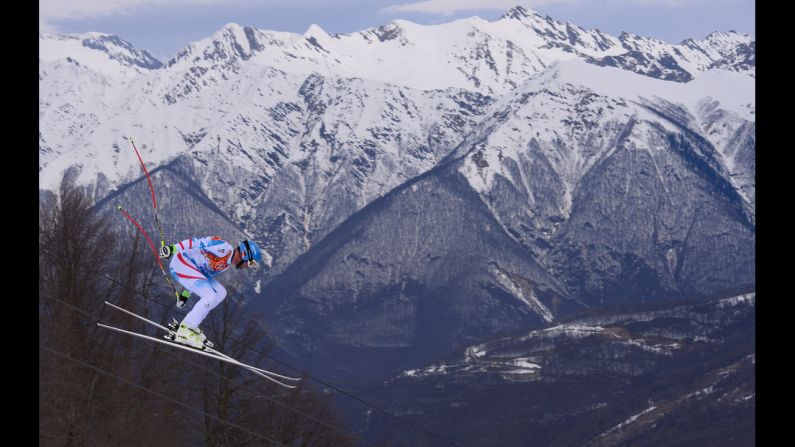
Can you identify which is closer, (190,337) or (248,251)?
(248,251)

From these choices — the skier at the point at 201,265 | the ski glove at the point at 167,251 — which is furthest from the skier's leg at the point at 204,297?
the ski glove at the point at 167,251

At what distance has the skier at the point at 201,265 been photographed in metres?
20.2

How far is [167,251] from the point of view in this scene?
65.2 ft

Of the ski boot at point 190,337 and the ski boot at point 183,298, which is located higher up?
the ski boot at point 183,298

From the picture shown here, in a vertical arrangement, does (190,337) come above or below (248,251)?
below

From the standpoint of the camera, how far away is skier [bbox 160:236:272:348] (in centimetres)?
2016

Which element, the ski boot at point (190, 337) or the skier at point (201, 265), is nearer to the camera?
the skier at point (201, 265)

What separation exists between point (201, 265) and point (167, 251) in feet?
3.39

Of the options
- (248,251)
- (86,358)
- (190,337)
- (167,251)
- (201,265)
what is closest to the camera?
(167,251)

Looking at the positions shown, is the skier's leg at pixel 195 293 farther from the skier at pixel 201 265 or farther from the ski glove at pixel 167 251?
the ski glove at pixel 167 251

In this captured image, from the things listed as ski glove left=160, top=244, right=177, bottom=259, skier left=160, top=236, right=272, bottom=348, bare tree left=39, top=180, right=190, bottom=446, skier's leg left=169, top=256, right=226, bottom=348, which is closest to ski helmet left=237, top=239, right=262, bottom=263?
skier left=160, top=236, right=272, bottom=348

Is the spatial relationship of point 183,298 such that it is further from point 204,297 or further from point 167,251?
point 167,251

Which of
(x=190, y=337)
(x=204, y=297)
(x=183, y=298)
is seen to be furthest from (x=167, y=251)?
(x=190, y=337)
